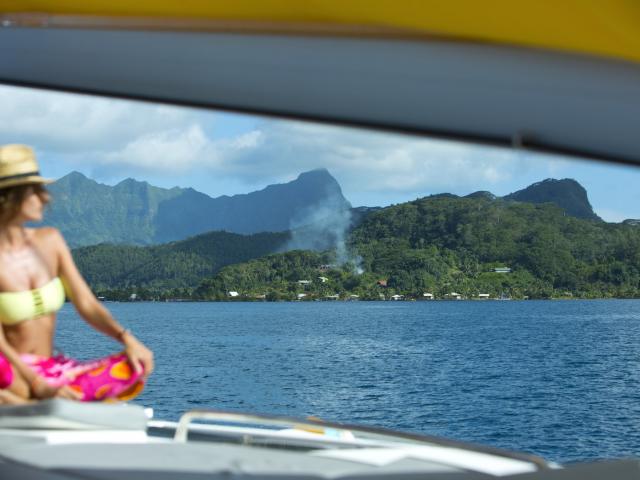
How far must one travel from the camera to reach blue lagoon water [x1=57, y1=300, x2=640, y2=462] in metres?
24.7

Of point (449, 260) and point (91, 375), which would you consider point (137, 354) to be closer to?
point (91, 375)

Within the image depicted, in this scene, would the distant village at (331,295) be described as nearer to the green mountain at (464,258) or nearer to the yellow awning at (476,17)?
the green mountain at (464,258)

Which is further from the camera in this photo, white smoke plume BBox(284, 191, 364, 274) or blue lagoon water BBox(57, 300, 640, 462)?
white smoke plume BBox(284, 191, 364, 274)

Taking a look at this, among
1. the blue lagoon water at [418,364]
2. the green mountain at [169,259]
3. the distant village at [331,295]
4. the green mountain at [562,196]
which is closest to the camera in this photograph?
the blue lagoon water at [418,364]

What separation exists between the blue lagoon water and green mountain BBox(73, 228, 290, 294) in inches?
91.1

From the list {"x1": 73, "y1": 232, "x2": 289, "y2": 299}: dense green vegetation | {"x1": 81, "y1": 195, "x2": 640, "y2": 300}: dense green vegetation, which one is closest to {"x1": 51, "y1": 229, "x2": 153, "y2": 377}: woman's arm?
{"x1": 73, "y1": 232, "x2": 289, "y2": 299}: dense green vegetation

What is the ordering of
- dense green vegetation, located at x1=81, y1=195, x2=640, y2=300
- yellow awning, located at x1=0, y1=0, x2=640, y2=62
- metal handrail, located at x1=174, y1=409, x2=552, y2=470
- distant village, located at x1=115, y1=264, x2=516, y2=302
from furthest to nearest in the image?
distant village, located at x1=115, y1=264, x2=516, y2=302 → dense green vegetation, located at x1=81, y1=195, x2=640, y2=300 → metal handrail, located at x1=174, y1=409, x2=552, y2=470 → yellow awning, located at x1=0, y1=0, x2=640, y2=62

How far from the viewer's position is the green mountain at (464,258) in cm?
2906

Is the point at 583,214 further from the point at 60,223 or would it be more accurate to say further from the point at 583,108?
the point at 583,108

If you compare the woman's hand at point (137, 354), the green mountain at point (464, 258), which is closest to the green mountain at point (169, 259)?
the green mountain at point (464, 258)

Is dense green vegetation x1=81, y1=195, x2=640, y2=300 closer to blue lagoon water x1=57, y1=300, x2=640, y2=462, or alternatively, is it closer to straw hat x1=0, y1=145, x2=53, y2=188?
blue lagoon water x1=57, y1=300, x2=640, y2=462

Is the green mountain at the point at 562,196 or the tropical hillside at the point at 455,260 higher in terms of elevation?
the green mountain at the point at 562,196

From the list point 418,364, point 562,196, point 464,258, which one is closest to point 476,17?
point 464,258

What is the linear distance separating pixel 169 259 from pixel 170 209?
668cm
